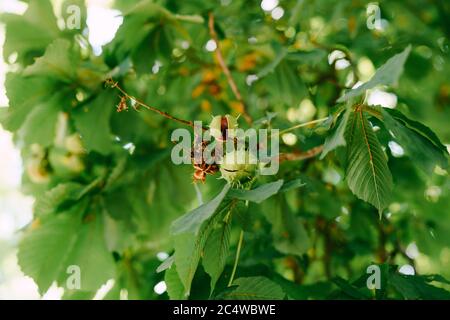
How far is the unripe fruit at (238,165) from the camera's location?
875mm

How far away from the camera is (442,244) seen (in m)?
1.81

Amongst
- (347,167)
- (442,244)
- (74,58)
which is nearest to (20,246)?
(74,58)

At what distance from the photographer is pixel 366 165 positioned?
889mm

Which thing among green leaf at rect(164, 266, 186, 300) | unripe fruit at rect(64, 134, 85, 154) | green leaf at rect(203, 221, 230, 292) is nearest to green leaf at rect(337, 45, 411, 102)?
green leaf at rect(203, 221, 230, 292)

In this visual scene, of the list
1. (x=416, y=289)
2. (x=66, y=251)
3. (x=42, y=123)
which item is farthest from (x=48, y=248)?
(x=416, y=289)

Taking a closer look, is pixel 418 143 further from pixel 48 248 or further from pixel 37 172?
pixel 37 172

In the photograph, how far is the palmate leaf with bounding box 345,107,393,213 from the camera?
2.86ft

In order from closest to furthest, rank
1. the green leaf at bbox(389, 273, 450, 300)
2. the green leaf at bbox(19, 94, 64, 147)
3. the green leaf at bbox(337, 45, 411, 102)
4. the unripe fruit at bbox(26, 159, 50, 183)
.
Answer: the green leaf at bbox(337, 45, 411, 102), the green leaf at bbox(389, 273, 450, 300), the green leaf at bbox(19, 94, 64, 147), the unripe fruit at bbox(26, 159, 50, 183)

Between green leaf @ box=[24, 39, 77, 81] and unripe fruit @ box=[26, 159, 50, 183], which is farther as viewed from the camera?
unripe fruit @ box=[26, 159, 50, 183]

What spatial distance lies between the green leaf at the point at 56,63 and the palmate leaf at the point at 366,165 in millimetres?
723

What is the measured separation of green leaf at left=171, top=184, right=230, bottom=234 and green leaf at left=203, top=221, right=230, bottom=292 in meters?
0.16

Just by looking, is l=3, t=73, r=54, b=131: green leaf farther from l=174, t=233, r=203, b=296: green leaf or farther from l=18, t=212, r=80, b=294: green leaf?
l=174, t=233, r=203, b=296: green leaf
